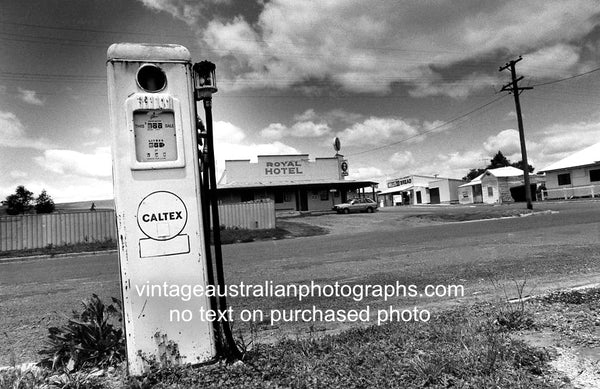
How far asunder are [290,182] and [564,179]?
30.3 metres

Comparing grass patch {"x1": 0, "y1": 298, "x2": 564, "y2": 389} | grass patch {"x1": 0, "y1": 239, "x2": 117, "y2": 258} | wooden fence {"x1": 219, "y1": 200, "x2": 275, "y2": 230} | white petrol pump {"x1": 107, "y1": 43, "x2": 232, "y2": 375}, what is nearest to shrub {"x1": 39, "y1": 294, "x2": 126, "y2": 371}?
grass patch {"x1": 0, "y1": 298, "x2": 564, "y2": 389}

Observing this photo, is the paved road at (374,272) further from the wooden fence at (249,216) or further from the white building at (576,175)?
the white building at (576,175)

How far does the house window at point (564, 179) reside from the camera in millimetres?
43141

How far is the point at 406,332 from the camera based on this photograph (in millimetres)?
3428

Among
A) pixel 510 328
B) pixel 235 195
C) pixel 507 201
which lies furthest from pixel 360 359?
pixel 507 201

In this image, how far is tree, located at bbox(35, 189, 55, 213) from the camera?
40.5 meters

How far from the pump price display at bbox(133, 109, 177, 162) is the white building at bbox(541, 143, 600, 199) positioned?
44.4 m

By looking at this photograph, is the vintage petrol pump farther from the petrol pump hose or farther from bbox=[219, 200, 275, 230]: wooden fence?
bbox=[219, 200, 275, 230]: wooden fence

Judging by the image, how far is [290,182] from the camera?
38000 mm

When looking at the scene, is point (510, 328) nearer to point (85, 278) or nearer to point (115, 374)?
point (115, 374)

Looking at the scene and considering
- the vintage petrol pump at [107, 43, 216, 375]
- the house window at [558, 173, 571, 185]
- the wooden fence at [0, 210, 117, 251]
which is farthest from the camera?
the house window at [558, 173, 571, 185]

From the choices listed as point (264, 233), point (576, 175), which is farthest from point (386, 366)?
point (576, 175)

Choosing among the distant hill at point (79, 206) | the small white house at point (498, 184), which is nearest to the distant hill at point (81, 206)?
Answer: the distant hill at point (79, 206)

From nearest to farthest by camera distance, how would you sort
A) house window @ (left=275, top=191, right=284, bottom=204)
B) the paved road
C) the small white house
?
1. the paved road
2. house window @ (left=275, top=191, right=284, bottom=204)
3. the small white house
